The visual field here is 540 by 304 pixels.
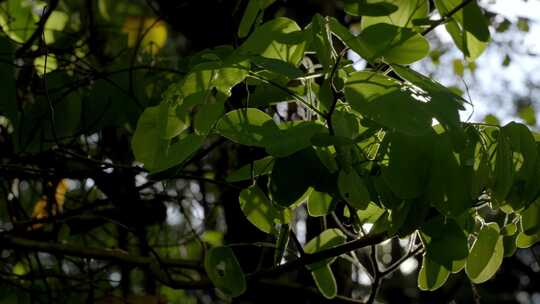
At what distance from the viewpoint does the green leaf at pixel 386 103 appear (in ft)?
2.33

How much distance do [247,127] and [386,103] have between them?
167 millimetres

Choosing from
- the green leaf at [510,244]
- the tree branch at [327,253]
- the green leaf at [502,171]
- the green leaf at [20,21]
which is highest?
the green leaf at [20,21]

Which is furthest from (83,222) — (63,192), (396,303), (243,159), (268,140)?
(396,303)

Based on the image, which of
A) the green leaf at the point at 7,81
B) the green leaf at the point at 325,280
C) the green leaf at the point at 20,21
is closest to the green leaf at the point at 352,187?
the green leaf at the point at 325,280

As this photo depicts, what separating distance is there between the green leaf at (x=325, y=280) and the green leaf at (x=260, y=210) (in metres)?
0.20

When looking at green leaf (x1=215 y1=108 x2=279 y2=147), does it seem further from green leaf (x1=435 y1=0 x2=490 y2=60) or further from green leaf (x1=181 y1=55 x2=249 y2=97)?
green leaf (x1=435 y1=0 x2=490 y2=60)

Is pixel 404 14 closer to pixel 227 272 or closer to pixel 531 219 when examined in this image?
pixel 531 219

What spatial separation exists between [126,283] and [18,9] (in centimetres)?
68

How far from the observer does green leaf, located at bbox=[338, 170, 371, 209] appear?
0.79 metres

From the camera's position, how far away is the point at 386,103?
727mm

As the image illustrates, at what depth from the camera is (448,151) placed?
77 cm

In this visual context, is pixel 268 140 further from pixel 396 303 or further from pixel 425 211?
pixel 396 303

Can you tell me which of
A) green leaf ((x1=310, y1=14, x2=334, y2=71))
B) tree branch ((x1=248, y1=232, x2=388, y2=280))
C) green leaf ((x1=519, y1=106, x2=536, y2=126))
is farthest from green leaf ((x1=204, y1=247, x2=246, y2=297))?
green leaf ((x1=519, y1=106, x2=536, y2=126))

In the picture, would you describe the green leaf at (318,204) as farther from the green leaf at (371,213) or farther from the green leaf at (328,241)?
the green leaf at (328,241)
